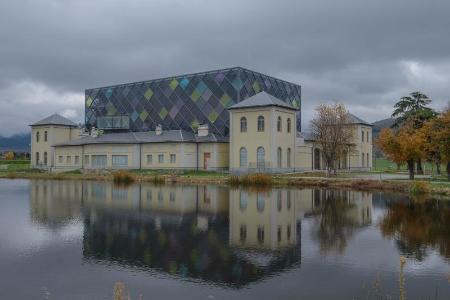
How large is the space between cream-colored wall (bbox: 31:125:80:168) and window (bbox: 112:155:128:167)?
Answer: 14.3 meters

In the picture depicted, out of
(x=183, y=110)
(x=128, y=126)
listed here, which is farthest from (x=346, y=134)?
(x=128, y=126)

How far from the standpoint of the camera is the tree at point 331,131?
52.2 meters

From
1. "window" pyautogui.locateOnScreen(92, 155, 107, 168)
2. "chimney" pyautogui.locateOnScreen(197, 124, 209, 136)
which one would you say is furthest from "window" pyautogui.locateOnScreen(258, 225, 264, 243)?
"window" pyautogui.locateOnScreen(92, 155, 107, 168)

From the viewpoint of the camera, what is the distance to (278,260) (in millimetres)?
13359

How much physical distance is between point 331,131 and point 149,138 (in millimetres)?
23835

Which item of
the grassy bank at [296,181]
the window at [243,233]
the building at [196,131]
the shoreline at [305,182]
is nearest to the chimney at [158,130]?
the building at [196,131]

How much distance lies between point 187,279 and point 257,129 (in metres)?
42.9

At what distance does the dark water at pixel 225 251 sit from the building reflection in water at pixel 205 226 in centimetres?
5

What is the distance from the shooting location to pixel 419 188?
1350 inches

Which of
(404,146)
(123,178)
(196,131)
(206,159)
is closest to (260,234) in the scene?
(404,146)

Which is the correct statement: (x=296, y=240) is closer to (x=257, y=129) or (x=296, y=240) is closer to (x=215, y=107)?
(x=257, y=129)

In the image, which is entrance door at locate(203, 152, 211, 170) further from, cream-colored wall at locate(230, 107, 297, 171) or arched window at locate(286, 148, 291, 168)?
arched window at locate(286, 148, 291, 168)

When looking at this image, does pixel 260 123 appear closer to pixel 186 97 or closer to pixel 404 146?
pixel 404 146

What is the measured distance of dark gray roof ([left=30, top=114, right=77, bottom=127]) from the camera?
75000 mm
